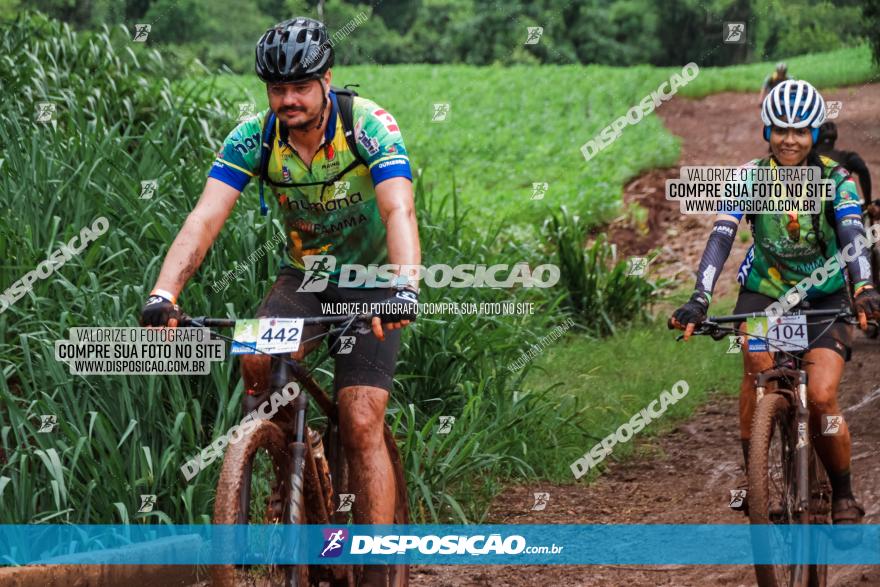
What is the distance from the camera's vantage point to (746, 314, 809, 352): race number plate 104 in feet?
18.4

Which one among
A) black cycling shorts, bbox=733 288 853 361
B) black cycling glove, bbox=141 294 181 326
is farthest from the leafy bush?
black cycling glove, bbox=141 294 181 326

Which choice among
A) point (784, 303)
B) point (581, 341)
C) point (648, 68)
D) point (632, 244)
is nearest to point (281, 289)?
point (784, 303)

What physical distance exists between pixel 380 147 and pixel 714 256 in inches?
76.9

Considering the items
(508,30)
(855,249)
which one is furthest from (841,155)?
(508,30)

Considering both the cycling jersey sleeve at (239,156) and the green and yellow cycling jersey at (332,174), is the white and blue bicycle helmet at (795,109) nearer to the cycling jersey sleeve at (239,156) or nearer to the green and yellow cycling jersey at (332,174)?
the green and yellow cycling jersey at (332,174)

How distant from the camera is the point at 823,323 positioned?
5.86m

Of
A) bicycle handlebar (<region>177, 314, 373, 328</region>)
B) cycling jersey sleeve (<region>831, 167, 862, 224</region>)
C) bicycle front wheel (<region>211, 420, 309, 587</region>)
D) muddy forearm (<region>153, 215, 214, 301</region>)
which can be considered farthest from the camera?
cycling jersey sleeve (<region>831, 167, 862, 224</region>)

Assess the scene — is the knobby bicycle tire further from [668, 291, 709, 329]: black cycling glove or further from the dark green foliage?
the dark green foliage

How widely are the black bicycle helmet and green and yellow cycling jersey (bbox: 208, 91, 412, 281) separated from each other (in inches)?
12.1

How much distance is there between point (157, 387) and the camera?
638cm

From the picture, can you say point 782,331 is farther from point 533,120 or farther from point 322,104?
point 533,120

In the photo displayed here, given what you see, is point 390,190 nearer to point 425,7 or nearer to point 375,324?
point 375,324

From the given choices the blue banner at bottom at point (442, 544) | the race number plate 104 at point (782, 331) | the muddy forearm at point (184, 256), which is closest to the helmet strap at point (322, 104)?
the muddy forearm at point (184, 256)

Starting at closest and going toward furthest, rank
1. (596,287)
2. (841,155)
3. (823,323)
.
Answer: (823,323)
(841,155)
(596,287)
